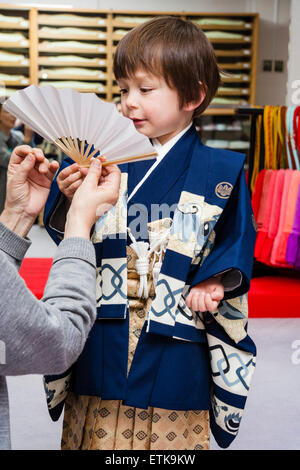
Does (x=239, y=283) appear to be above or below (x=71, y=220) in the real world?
below

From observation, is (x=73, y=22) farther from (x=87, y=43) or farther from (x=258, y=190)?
(x=258, y=190)

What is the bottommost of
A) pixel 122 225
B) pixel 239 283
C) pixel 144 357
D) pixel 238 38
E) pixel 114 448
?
pixel 114 448

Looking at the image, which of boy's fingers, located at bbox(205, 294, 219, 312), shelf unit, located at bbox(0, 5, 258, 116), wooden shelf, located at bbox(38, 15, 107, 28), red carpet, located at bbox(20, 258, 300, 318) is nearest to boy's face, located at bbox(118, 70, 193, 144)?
boy's fingers, located at bbox(205, 294, 219, 312)

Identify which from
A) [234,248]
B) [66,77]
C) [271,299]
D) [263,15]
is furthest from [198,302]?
[263,15]

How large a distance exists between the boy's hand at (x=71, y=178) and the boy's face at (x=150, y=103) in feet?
0.70

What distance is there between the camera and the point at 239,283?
1011mm

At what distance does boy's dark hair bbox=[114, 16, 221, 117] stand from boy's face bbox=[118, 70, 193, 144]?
0.01m

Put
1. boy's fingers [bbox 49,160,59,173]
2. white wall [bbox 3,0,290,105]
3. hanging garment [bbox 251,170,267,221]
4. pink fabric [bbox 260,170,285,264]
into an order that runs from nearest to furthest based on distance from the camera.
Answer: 1. boy's fingers [bbox 49,160,59,173]
2. pink fabric [bbox 260,170,285,264]
3. hanging garment [bbox 251,170,267,221]
4. white wall [bbox 3,0,290,105]

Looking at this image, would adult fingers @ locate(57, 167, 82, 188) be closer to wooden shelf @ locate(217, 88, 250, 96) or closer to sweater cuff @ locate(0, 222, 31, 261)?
sweater cuff @ locate(0, 222, 31, 261)

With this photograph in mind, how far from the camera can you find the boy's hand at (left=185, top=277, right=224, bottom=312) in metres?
1.00
